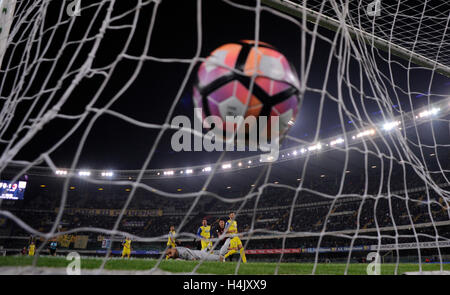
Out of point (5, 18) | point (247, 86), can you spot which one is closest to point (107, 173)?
point (5, 18)

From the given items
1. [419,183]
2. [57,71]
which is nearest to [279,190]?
[419,183]

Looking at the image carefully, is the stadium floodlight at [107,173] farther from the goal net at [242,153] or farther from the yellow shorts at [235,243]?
the yellow shorts at [235,243]

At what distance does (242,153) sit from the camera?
24.9m

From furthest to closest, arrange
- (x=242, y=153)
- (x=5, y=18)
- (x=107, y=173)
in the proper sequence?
(x=107, y=173)
(x=242, y=153)
(x=5, y=18)

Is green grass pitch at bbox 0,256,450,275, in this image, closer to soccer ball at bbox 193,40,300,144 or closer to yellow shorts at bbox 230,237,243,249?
soccer ball at bbox 193,40,300,144

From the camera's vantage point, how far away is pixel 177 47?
1402 centimetres

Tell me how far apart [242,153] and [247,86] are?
22.8 m

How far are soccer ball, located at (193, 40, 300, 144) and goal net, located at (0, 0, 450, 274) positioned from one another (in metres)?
0.16

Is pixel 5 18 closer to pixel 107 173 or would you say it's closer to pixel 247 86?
pixel 247 86

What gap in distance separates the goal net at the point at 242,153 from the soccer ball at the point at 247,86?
0.52 feet
